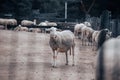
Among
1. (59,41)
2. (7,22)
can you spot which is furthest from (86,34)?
(7,22)

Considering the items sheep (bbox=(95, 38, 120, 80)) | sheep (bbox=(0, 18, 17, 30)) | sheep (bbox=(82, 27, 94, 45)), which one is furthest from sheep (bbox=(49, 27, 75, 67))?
sheep (bbox=(0, 18, 17, 30))

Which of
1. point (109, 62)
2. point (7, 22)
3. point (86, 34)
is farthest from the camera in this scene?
point (7, 22)

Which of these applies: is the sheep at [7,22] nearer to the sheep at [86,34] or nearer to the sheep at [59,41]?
the sheep at [86,34]

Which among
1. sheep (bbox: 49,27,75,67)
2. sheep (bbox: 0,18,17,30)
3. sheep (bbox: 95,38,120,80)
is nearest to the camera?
sheep (bbox: 95,38,120,80)

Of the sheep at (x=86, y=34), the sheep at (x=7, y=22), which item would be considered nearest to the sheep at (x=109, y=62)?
the sheep at (x=86, y=34)

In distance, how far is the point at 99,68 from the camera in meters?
1.48

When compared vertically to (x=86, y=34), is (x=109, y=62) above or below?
above

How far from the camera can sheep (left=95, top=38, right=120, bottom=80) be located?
4.70 ft

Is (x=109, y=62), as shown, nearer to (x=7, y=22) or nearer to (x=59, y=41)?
(x=59, y=41)

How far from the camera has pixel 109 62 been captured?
1.46m

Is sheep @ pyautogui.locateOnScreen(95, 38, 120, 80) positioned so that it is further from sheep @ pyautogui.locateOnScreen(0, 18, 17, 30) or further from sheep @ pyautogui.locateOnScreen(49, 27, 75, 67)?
sheep @ pyautogui.locateOnScreen(0, 18, 17, 30)

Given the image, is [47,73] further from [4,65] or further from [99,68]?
[99,68]

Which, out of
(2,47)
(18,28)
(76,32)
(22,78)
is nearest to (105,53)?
(22,78)

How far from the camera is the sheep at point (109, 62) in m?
1.43
